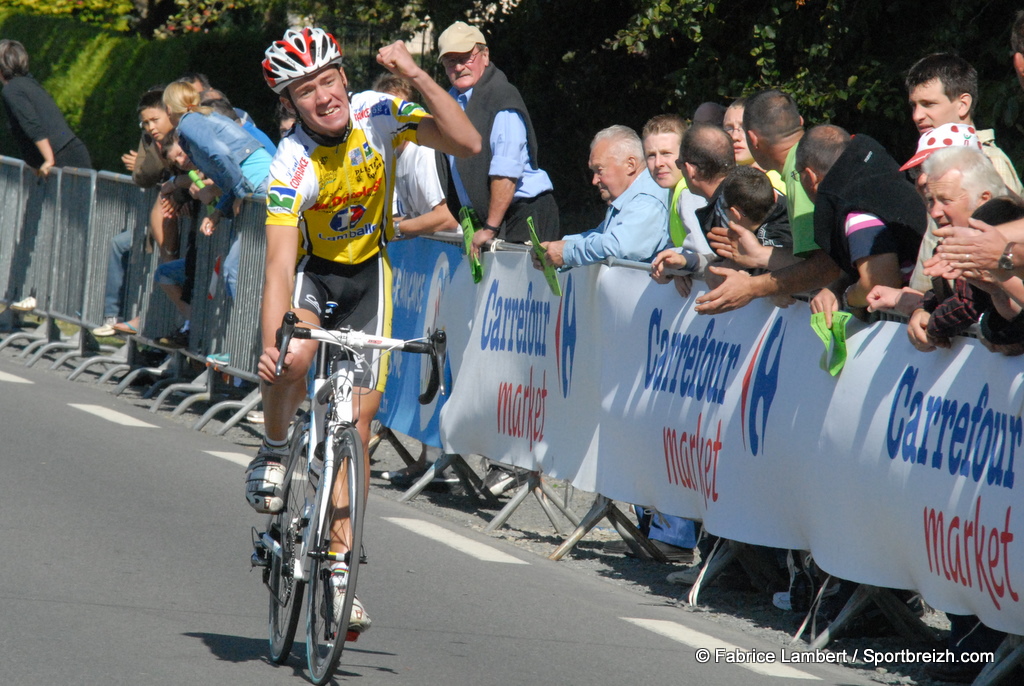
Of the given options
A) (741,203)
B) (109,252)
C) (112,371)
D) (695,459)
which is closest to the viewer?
(741,203)

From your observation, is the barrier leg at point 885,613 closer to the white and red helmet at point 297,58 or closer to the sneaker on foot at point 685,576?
the sneaker on foot at point 685,576

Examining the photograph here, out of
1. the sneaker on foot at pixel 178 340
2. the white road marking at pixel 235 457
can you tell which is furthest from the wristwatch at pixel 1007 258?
the sneaker on foot at pixel 178 340

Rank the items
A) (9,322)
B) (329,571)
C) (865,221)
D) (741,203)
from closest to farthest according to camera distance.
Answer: (329,571), (865,221), (741,203), (9,322)

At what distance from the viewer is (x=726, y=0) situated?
569 inches

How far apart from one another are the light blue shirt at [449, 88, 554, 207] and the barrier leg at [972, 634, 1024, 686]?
4.56 m

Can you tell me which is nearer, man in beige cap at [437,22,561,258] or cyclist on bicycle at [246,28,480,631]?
cyclist on bicycle at [246,28,480,631]

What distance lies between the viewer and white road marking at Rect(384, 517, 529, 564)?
743cm

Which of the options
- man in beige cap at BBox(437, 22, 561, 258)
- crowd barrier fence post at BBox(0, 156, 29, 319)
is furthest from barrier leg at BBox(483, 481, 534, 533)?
crowd barrier fence post at BBox(0, 156, 29, 319)

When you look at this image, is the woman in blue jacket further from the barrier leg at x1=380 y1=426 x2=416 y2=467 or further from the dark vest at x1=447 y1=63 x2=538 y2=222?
the dark vest at x1=447 y1=63 x2=538 y2=222

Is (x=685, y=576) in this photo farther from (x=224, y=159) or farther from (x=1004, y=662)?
(x=224, y=159)

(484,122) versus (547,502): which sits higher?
(484,122)

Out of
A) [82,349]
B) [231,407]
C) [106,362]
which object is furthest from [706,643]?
[82,349]

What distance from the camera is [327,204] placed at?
222 inches

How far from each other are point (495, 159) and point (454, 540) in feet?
8.03
